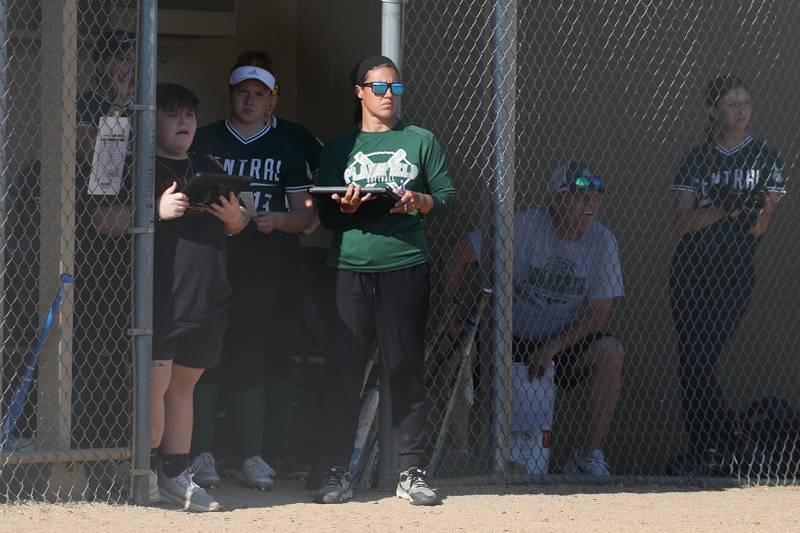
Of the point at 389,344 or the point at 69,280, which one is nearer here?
the point at 69,280

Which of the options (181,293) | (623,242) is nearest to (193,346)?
(181,293)

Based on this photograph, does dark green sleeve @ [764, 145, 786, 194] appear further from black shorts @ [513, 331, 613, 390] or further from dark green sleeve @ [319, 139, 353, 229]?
dark green sleeve @ [319, 139, 353, 229]

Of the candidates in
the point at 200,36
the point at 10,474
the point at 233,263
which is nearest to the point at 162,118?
the point at 233,263

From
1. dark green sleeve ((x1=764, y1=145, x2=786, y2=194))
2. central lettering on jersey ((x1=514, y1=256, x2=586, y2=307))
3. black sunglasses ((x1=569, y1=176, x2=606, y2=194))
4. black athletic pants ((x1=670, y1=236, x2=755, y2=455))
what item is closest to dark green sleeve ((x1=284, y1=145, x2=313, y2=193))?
central lettering on jersey ((x1=514, y1=256, x2=586, y2=307))

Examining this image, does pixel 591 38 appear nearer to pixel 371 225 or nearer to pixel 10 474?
pixel 371 225

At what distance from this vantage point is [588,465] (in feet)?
20.9

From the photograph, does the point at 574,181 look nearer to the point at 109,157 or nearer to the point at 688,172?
the point at 688,172

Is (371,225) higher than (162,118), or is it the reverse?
(162,118)

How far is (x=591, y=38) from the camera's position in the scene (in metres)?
7.24

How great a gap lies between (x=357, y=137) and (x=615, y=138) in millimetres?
2208

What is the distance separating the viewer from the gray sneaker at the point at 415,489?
530 cm

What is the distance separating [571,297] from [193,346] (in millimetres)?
2171

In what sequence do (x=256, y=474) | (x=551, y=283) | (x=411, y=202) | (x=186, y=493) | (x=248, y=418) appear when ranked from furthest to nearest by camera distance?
(x=551, y=283), (x=248, y=418), (x=256, y=474), (x=411, y=202), (x=186, y=493)

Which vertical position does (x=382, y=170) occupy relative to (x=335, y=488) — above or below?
above
